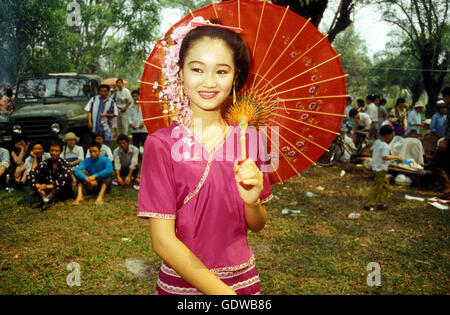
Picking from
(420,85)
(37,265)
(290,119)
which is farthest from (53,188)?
(420,85)

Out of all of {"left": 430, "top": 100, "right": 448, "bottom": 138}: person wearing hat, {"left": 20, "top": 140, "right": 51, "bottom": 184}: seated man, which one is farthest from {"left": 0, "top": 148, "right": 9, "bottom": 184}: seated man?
{"left": 430, "top": 100, "right": 448, "bottom": 138}: person wearing hat

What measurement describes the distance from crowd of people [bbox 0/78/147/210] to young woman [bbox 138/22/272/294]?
549cm

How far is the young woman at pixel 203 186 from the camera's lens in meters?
1.34

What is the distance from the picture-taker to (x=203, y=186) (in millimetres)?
A: 1412

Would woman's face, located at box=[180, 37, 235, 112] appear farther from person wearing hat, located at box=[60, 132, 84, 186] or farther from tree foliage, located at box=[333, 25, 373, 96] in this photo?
tree foliage, located at box=[333, 25, 373, 96]

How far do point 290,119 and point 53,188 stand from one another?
5729 mm

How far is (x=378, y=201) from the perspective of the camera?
243 inches

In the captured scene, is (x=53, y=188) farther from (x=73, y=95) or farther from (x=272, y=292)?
(x=272, y=292)

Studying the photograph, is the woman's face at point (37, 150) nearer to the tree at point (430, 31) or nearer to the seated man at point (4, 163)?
the seated man at point (4, 163)

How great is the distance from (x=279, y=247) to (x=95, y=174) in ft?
13.4

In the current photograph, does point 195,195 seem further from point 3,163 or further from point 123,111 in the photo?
point 123,111

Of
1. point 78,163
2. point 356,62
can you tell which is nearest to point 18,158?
point 78,163

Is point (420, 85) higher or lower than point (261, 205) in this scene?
higher

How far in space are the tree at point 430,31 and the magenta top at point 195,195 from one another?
1896 cm
